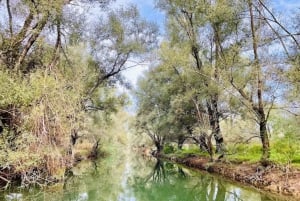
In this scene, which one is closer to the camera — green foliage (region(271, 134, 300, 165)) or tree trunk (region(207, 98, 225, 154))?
green foliage (region(271, 134, 300, 165))

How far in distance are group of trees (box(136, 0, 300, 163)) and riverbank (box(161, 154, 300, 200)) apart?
915 millimetres

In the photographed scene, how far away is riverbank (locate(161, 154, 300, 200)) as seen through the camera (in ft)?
47.0

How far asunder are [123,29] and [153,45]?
2.47 meters

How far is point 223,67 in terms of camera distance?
20.4m

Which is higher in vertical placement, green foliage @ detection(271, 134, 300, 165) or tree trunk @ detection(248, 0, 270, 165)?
tree trunk @ detection(248, 0, 270, 165)

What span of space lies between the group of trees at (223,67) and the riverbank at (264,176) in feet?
3.00

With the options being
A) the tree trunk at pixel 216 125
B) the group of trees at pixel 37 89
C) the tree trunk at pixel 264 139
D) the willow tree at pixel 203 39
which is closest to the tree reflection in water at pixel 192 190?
the tree trunk at pixel 264 139

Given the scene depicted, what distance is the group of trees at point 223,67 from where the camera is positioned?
15.9 m

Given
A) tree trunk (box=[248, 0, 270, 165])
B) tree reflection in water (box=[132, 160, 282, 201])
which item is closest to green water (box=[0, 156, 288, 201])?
tree reflection in water (box=[132, 160, 282, 201])

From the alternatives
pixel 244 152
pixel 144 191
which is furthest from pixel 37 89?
pixel 244 152

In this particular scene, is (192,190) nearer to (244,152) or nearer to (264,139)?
(264,139)

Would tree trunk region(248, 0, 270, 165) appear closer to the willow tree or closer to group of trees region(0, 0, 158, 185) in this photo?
the willow tree

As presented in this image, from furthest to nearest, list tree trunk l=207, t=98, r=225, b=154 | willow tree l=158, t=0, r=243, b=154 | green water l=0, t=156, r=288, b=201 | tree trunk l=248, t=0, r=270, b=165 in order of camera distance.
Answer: tree trunk l=207, t=98, r=225, b=154, willow tree l=158, t=0, r=243, b=154, tree trunk l=248, t=0, r=270, b=165, green water l=0, t=156, r=288, b=201

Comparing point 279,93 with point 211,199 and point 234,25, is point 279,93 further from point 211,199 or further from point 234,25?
point 211,199
